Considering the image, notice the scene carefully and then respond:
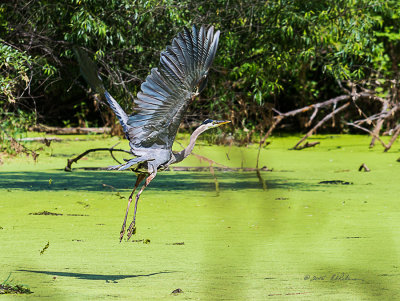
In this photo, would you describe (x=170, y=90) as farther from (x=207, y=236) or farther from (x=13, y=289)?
(x=13, y=289)

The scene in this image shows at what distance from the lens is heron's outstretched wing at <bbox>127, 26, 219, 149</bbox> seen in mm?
4824

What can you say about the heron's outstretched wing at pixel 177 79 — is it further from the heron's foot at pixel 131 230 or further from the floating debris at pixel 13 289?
the floating debris at pixel 13 289

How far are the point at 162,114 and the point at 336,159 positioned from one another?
6903 mm

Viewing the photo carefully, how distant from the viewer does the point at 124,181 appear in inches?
379

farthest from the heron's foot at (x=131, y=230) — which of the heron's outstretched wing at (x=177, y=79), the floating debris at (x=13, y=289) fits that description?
the floating debris at (x=13, y=289)

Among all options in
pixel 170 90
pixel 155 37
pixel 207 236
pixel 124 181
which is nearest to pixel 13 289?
pixel 170 90

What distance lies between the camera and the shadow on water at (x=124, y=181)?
8.78m

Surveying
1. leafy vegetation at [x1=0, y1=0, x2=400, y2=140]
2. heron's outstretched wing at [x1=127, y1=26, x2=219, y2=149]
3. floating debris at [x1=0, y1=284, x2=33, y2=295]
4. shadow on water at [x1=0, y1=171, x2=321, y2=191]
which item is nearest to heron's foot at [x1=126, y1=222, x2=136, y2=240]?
heron's outstretched wing at [x1=127, y1=26, x2=219, y2=149]

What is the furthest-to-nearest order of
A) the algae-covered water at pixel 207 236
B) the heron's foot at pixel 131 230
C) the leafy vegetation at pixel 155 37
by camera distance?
1. the leafy vegetation at pixel 155 37
2. the heron's foot at pixel 131 230
3. the algae-covered water at pixel 207 236

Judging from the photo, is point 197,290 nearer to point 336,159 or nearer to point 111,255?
point 111,255

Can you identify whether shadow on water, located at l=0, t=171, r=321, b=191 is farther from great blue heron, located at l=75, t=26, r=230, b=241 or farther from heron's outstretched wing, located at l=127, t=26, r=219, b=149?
heron's outstretched wing, located at l=127, t=26, r=219, b=149

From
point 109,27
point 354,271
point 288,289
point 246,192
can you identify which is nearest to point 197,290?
point 288,289

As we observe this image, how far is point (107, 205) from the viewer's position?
24.6 ft

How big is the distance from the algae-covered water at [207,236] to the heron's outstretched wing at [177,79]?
2.90ft
